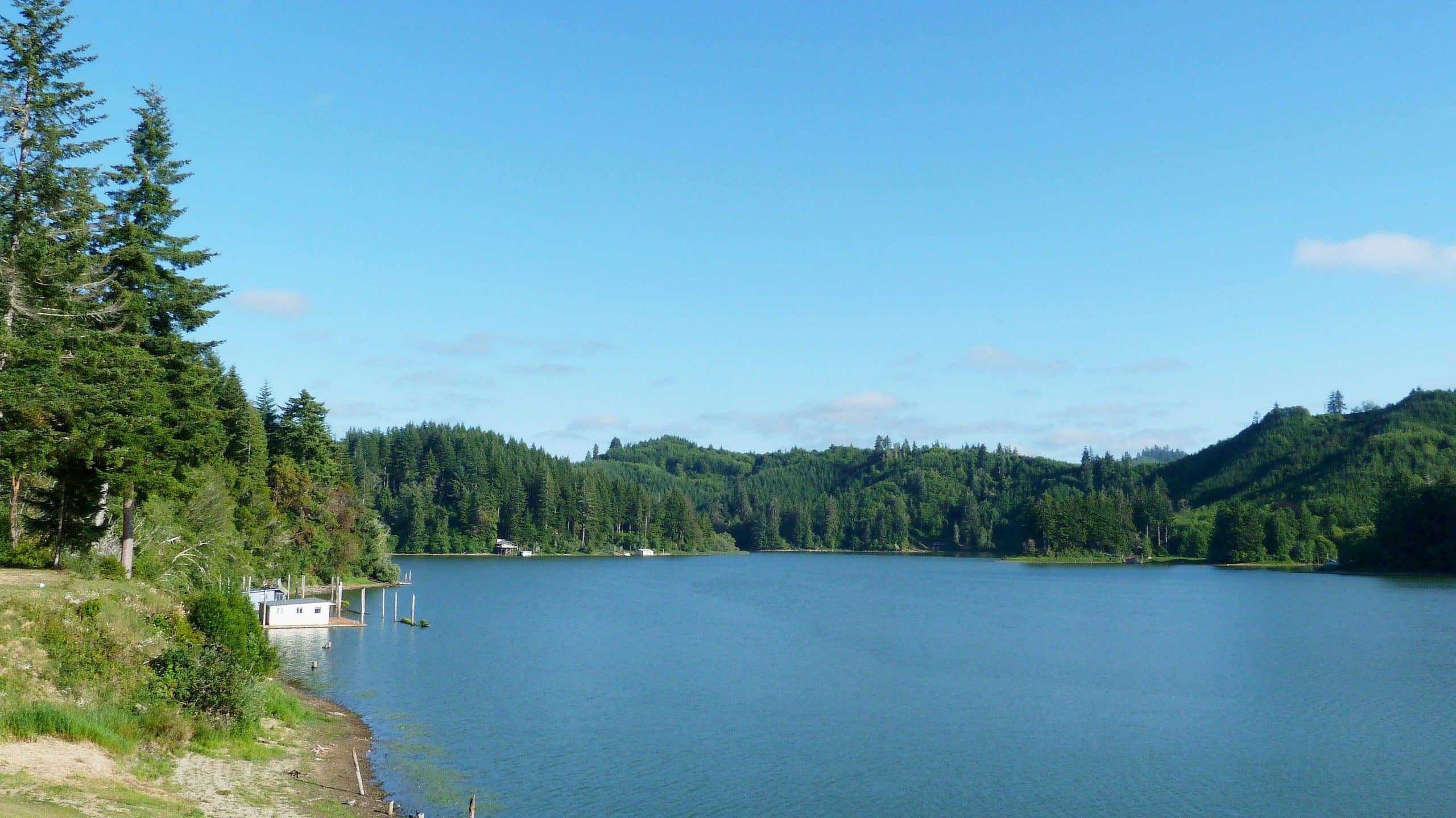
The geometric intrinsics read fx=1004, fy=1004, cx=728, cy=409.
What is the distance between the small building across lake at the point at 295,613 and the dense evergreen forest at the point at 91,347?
690 inches

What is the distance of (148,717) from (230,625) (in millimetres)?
7165

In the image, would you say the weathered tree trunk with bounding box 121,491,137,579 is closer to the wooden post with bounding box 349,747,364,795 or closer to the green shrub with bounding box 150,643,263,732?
the green shrub with bounding box 150,643,263,732

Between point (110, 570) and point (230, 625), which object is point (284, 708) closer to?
point (230, 625)

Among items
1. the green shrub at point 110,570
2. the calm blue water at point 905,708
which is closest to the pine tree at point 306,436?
the calm blue water at point 905,708

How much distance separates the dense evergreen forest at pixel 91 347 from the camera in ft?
114

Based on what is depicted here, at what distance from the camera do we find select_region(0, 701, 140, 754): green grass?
990 inches

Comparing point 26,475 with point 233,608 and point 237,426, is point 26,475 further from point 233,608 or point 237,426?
point 237,426

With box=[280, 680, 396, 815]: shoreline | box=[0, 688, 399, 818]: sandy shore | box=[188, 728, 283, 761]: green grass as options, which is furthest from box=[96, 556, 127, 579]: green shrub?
box=[188, 728, 283, 761]: green grass

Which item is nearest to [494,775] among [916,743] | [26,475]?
[916,743]

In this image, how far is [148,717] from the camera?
29.3 metres

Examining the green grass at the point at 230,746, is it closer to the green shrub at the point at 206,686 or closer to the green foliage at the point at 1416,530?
the green shrub at the point at 206,686

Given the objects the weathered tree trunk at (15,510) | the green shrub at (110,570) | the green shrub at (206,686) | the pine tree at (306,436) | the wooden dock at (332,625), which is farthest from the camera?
the pine tree at (306,436)

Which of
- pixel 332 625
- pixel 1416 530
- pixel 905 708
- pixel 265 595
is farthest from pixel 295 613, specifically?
pixel 1416 530

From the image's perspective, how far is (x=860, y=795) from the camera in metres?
33.3
